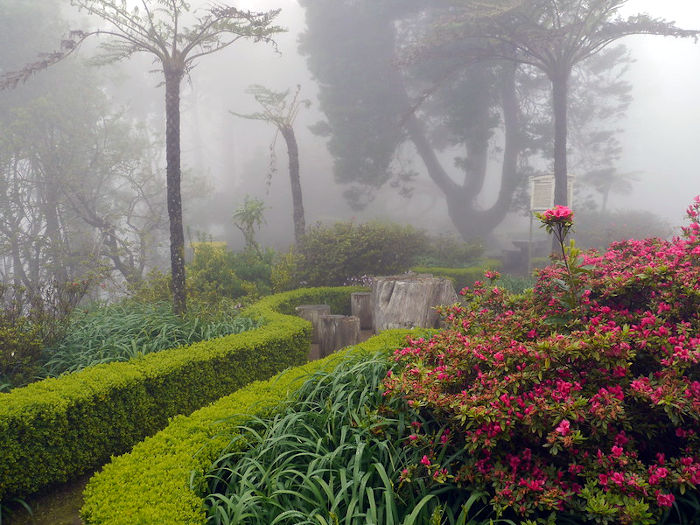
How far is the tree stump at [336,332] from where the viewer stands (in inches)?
243

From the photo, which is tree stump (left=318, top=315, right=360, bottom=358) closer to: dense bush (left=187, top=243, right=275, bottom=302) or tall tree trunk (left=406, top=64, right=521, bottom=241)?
dense bush (left=187, top=243, right=275, bottom=302)

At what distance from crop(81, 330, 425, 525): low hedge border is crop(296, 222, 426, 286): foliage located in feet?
23.5

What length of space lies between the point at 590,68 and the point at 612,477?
2680 cm

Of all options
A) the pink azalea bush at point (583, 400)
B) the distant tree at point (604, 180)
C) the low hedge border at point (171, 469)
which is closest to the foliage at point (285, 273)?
the low hedge border at point (171, 469)

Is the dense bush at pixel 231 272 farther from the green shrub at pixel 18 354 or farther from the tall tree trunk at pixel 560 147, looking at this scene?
the tall tree trunk at pixel 560 147

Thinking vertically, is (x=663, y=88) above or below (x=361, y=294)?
above

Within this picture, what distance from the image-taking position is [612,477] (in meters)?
1.72

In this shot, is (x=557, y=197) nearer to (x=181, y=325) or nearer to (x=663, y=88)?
(x=181, y=325)

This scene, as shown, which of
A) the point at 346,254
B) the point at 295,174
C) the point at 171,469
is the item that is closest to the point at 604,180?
the point at 295,174

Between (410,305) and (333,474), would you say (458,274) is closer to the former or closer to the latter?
(410,305)

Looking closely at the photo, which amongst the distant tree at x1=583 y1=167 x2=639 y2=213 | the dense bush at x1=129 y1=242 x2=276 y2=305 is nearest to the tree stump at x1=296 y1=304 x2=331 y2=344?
the dense bush at x1=129 y1=242 x2=276 y2=305

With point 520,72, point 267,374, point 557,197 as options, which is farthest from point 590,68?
point 267,374

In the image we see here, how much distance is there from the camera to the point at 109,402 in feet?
11.1

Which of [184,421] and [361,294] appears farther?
[361,294]
